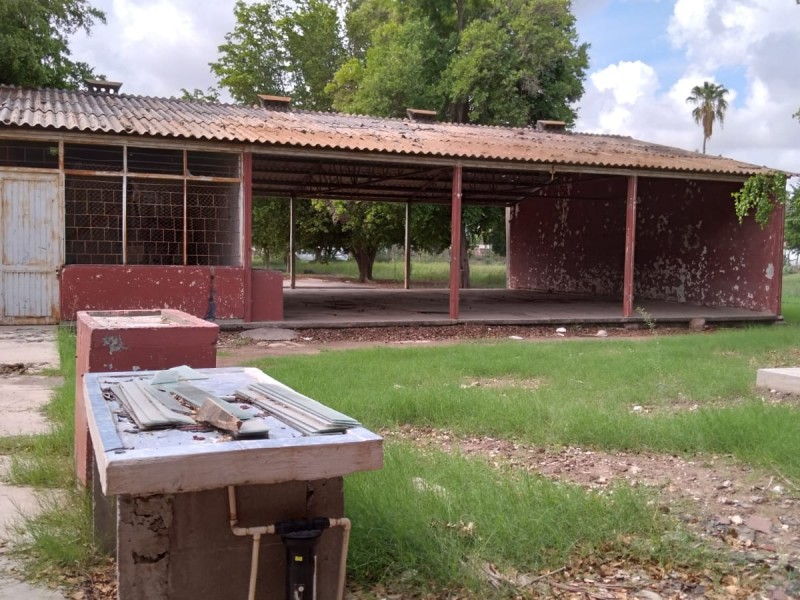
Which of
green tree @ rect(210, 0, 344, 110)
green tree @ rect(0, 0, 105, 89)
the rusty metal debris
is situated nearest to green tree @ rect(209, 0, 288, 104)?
green tree @ rect(210, 0, 344, 110)

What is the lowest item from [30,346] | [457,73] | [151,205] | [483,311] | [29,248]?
[30,346]

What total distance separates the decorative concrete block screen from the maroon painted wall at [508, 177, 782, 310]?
37.1 feet

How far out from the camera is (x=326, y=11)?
3625 cm

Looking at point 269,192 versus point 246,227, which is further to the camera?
point 269,192

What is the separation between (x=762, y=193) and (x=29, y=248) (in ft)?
42.5

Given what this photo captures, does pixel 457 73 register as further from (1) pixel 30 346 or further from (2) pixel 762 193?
(1) pixel 30 346

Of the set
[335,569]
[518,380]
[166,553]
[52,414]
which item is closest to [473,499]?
[335,569]

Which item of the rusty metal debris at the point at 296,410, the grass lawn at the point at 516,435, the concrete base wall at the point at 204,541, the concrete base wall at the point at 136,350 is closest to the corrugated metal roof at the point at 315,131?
the grass lawn at the point at 516,435

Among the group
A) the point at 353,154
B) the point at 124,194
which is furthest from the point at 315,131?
the point at 124,194

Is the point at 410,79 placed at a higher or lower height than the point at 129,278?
higher

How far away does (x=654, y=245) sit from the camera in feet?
67.7

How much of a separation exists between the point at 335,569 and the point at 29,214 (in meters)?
11.0

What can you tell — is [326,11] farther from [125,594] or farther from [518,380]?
[125,594]

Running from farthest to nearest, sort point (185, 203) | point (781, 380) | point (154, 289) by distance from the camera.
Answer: point (185, 203) → point (154, 289) → point (781, 380)
